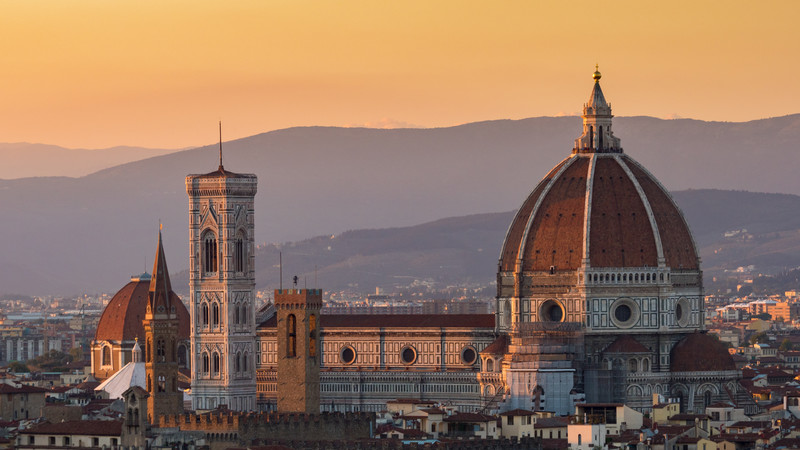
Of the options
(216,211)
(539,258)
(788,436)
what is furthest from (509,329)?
(788,436)

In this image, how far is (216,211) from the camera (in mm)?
130500

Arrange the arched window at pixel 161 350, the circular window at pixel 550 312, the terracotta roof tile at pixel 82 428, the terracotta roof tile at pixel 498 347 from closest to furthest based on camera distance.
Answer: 1. the terracotta roof tile at pixel 82 428
2. the arched window at pixel 161 350
3. the terracotta roof tile at pixel 498 347
4. the circular window at pixel 550 312

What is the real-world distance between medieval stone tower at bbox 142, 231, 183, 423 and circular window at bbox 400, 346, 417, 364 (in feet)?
42.4

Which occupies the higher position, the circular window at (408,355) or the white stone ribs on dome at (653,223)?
the white stone ribs on dome at (653,223)

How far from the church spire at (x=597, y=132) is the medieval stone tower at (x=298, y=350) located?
2154cm

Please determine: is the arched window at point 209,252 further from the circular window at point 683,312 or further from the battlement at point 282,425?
the battlement at point 282,425

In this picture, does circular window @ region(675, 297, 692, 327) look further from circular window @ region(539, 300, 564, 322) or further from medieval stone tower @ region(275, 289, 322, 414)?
medieval stone tower @ region(275, 289, 322, 414)

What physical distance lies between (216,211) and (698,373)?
27.1m

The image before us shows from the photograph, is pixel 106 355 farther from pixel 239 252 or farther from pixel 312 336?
pixel 312 336

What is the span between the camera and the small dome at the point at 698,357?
123 meters

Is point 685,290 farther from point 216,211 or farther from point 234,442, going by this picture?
point 234,442

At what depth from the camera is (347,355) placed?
13038 centimetres

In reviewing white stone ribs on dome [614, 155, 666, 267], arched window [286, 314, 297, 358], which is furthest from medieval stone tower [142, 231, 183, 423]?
white stone ribs on dome [614, 155, 666, 267]

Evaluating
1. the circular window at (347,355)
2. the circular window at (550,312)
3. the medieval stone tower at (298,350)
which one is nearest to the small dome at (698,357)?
the circular window at (550,312)
